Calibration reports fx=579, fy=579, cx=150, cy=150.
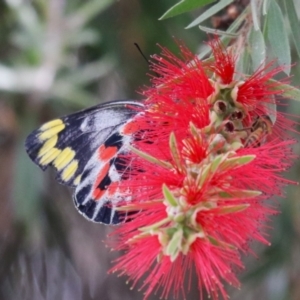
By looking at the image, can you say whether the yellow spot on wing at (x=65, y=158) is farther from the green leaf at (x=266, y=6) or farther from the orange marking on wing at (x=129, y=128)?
the green leaf at (x=266, y=6)

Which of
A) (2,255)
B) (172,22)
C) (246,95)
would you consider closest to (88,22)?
(172,22)

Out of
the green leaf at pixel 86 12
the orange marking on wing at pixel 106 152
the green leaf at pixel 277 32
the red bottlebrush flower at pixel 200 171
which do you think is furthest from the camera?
the green leaf at pixel 86 12

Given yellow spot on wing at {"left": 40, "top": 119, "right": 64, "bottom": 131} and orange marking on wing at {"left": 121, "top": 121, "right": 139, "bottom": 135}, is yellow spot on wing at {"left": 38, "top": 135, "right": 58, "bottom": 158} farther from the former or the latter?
orange marking on wing at {"left": 121, "top": 121, "right": 139, "bottom": 135}

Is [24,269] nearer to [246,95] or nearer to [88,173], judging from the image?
[88,173]

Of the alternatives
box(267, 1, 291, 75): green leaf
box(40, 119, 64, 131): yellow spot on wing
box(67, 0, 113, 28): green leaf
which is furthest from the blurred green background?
box(267, 1, 291, 75): green leaf

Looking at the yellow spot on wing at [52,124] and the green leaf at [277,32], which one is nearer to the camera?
the green leaf at [277,32]

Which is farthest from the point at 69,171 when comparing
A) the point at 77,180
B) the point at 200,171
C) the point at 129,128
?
the point at 200,171

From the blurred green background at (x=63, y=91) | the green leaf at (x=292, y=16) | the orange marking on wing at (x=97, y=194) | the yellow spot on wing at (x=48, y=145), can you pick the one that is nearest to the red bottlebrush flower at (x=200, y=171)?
the green leaf at (x=292, y=16)
